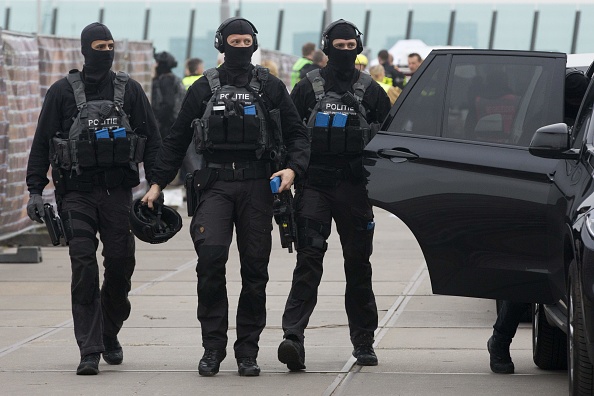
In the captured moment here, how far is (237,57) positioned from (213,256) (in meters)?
1.04

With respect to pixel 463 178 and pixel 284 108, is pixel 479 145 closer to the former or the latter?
pixel 463 178

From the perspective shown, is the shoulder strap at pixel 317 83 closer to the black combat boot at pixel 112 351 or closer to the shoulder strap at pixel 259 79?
the shoulder strap at pixel 259 79

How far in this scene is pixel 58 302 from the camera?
34.5ft

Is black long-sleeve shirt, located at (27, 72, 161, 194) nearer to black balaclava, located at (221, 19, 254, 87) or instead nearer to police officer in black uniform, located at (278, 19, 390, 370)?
black balaclava, located at (221, 19, 254, 87)

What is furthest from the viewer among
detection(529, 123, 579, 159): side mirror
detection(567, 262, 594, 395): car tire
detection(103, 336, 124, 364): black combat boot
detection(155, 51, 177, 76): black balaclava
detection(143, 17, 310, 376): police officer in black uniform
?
detection(155, 51, 177, 76): black balaclava

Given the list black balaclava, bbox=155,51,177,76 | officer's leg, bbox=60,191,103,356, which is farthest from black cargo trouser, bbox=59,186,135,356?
black balaclava, bbox=155,51,177,76

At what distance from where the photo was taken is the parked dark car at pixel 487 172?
6852mm

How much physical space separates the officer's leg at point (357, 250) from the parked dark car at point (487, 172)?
1.23ft

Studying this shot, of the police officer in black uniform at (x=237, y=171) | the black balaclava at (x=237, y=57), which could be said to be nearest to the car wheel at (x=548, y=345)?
the police officer in black uniform at (x=237, y=171)

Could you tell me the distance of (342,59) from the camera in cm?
772

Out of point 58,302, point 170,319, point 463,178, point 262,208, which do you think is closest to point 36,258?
point 58,302

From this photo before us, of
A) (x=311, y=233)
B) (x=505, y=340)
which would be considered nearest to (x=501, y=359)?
(x=505, y=340)

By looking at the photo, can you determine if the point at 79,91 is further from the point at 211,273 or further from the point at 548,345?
the point at 548,345

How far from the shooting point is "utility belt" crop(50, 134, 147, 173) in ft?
24.6
